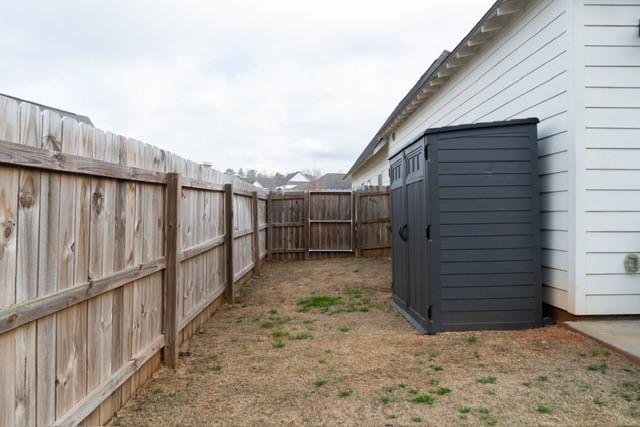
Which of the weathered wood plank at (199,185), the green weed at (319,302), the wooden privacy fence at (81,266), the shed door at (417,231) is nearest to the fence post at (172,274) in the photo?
the wooden privacy fence at (81,266)

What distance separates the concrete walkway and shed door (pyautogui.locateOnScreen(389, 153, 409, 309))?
75.5 inches

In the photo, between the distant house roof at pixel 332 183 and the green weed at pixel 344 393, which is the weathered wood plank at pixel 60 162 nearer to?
the green weed at pixel 344 393

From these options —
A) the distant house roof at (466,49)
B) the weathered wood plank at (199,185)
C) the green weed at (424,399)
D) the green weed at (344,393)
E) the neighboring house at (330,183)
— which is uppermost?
the neighboring house at (330,183)

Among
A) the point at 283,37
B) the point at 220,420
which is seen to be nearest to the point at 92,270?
the point at 220,420

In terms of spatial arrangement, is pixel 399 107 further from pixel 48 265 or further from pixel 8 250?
pixel 8 250

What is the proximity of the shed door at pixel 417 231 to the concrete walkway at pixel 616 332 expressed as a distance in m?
1.43

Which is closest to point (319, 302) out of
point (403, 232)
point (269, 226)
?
point (403, 232)

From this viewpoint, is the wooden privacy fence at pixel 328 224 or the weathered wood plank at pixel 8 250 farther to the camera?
the wooden privacy fence at pixel 328 224

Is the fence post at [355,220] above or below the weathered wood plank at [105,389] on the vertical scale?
above

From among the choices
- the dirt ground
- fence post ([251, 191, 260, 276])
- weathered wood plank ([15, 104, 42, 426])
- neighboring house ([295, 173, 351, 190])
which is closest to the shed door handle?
the dirt ground

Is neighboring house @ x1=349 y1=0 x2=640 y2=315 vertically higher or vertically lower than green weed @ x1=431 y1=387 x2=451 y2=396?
higher

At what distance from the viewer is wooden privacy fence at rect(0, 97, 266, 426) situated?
1.75 meters

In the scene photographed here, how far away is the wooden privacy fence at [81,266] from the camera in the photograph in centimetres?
175

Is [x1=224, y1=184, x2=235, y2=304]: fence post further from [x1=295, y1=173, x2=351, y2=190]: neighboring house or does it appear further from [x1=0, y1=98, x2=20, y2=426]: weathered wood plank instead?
[x1=295, y1=173, x2=351, y2=190]: neighboring house
